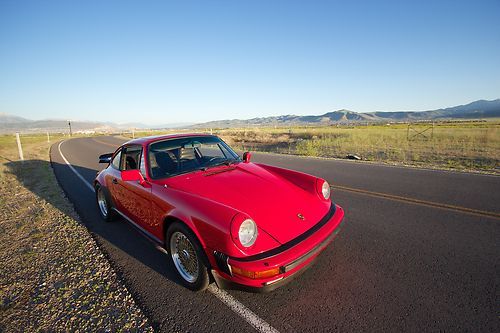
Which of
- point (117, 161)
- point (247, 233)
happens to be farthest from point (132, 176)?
point (247, 233)

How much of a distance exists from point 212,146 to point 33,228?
355cm

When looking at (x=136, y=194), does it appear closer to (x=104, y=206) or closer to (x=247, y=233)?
(x=104, y=206)

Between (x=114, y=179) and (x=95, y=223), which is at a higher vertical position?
(x=114, y=179)

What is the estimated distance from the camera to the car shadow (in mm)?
3369

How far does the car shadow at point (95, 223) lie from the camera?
3369 millimetres

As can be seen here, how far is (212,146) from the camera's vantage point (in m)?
4.16

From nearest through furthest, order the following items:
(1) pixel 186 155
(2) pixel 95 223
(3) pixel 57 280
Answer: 1. (3) pixel 57 280
2. (1) pixel 186 155
3. (2) pixel 95 223

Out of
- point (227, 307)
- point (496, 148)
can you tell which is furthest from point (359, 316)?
point (496, 148)

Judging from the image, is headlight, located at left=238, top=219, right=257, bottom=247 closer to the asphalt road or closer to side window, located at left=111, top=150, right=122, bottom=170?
the asphalt road

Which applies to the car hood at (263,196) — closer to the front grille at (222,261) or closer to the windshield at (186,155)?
the windshield at (186,155)

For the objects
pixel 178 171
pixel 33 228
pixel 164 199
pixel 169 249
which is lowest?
pixel 33 228

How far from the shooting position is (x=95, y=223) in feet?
15.6

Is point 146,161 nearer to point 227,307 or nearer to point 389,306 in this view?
point 227,307

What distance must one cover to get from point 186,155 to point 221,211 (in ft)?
5.17
